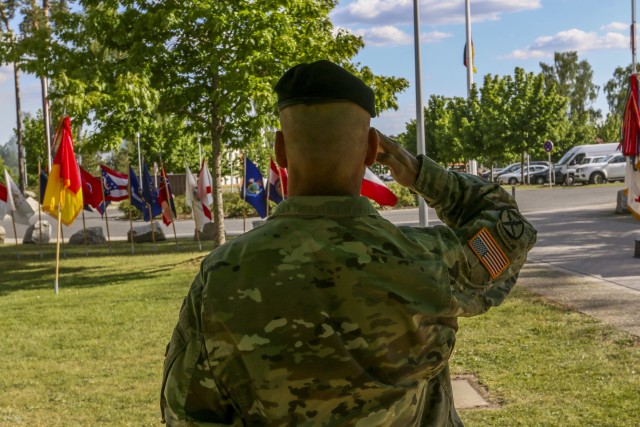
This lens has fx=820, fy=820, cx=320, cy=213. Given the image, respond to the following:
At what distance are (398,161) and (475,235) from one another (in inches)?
10.2

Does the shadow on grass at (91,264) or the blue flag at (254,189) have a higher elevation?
the blue flag at (254,189)

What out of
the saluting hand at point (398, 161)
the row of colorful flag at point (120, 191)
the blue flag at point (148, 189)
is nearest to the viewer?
the saluting hand at point (398, 161)

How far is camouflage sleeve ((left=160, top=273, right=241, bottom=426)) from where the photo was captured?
1.67 m

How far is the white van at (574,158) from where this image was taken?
4616 centimetres

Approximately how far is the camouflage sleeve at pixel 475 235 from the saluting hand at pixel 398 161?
0.08 ft

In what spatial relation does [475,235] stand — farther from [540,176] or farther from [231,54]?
[540,176]

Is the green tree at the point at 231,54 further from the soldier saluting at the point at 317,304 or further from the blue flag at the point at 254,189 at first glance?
the soldier saluting at the point at 317,304

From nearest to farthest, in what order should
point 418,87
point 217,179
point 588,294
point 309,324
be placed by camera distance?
point 309,324 < point 588,294 < point 418,87 < point 217,179

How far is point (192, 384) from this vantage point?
5.49 feet

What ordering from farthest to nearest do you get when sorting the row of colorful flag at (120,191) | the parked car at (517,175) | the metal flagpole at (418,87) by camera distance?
1. the parked car at (517,175)
2. the metal flagpole at (418,87)
3. the row of colorful flag at (120,191)

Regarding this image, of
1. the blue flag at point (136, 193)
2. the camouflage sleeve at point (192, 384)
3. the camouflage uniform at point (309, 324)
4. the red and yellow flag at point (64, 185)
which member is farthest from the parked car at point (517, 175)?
the camouflage sleeve at point (192, 384)

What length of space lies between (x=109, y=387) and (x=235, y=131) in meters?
12.4

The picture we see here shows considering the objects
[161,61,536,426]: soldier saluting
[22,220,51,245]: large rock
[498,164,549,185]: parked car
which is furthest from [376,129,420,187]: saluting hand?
[498,164,549,185]: parked car

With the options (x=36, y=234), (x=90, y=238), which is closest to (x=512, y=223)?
(x=90, y=238)
